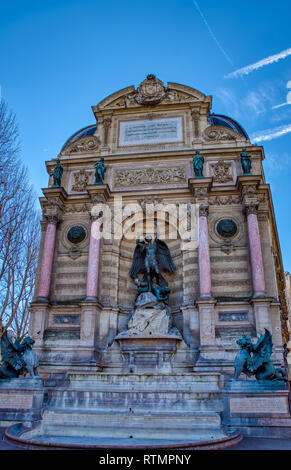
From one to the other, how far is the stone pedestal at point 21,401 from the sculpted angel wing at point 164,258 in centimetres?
818

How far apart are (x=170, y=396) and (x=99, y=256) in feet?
25.2

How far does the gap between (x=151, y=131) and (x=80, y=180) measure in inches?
186

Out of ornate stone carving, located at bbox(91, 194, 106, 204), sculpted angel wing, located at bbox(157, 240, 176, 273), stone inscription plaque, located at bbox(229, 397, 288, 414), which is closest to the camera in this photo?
stone inscription plaque, located at bbox(229, 397, 288, 414)

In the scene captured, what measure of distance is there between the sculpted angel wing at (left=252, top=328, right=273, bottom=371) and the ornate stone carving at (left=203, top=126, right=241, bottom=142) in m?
11.6

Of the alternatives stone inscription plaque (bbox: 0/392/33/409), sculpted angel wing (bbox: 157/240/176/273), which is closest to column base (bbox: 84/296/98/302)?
sculpted angel wing (bbox: 157/240/176/273)

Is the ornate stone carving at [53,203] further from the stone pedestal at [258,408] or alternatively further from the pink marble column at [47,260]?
the stone pedestal at [258,408]

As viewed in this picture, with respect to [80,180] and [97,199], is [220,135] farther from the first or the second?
[80,180]

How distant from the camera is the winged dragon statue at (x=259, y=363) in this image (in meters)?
9.88

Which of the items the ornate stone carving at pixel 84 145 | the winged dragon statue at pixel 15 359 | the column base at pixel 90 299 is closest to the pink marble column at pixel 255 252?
the column base at pixel 90 299

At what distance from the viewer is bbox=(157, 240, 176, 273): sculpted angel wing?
17.0 metres

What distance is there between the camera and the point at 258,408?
9.26 meters

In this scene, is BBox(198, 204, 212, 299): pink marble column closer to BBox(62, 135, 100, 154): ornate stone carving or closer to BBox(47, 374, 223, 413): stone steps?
BBox(47, 374, 223, 413): stone steps

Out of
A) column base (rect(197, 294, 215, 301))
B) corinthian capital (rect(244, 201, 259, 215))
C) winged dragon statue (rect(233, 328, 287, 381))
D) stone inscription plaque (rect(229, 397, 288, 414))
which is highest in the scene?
corinthian capital (rect(244, 201, 259, 215))

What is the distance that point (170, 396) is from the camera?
10.4 m
